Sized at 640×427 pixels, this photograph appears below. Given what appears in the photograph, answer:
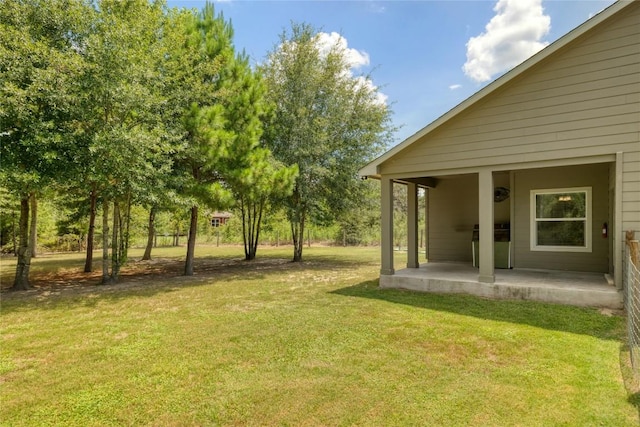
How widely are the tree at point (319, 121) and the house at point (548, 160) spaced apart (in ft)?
13.8

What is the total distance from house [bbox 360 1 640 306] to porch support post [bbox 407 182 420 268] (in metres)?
0.03

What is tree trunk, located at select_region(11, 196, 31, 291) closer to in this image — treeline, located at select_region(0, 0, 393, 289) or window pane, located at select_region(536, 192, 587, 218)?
treeline, located at select_region(0, 0, 393, 289)

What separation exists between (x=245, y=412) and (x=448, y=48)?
1187cm

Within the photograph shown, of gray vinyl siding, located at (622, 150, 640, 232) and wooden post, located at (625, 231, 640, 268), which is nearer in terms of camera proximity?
wooden post, located at (625, 231, 640, 268)

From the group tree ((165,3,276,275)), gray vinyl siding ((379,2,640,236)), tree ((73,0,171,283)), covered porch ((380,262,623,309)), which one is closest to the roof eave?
gray vinyl siding ((379,2,640,236))

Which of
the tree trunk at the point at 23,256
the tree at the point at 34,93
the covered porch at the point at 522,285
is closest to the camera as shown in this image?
the covered porch at the point at 522,285

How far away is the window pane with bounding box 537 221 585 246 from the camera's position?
A: 6957mm

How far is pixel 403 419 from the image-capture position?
2.39 m

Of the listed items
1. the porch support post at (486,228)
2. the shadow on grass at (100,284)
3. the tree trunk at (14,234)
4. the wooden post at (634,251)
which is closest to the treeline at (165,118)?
the shadow on grass at (100,284)

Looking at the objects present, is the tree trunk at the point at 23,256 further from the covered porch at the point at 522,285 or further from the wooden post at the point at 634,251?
the wooden post at the point at 634,251

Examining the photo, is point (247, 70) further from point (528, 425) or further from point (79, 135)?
point (528, 425)

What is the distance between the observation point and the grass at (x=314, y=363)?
8.20ft

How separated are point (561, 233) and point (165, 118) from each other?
9262mm

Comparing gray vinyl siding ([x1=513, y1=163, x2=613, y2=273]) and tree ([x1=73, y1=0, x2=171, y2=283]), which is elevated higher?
tree ([x1=73, y1=0, x2=171, y2=283])
